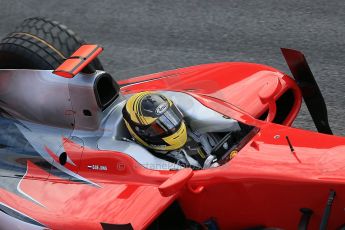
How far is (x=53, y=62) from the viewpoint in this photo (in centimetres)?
502

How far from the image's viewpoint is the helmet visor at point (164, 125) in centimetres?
443

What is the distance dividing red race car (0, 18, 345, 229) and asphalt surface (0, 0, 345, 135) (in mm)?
1642

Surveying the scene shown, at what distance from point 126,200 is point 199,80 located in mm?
1667

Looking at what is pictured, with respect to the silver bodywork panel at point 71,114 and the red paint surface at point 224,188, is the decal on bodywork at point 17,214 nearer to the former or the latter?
the red paint surface at point 224,188

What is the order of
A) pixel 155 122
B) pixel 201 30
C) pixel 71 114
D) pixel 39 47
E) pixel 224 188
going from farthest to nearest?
pixel 201 30 → pixel 39 47 → pixel 71 114 → pixel 155 122 → pixel 224 188

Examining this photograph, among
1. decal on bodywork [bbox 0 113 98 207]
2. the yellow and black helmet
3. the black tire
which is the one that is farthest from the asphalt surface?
the yellow and black helmet

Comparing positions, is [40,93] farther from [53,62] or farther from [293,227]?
[293,227]

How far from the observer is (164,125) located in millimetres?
4434

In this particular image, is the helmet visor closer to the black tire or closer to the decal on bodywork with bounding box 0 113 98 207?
the decal on bodywork with bounding box 0 113 98 207

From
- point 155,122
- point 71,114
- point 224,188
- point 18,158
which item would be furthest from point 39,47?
point 224,188

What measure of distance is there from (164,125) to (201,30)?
3.62m

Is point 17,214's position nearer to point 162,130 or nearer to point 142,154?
point 142,154

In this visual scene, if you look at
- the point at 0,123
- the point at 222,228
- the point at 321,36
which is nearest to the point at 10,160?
A: the point at 0,123

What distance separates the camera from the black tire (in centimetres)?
502
